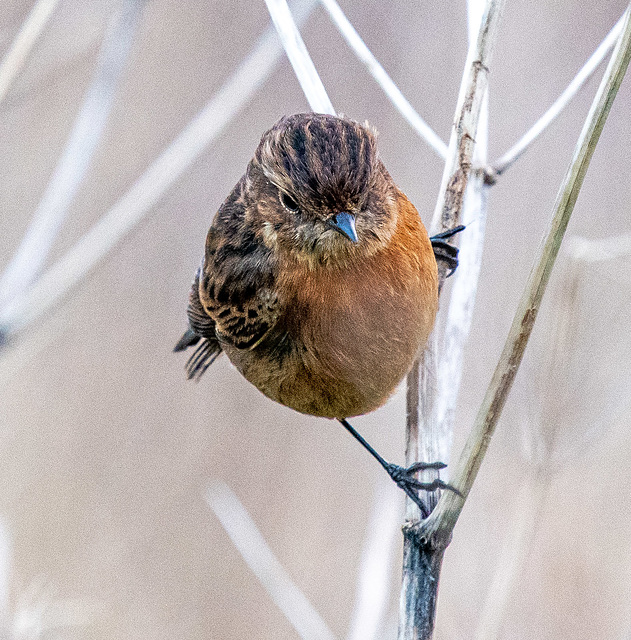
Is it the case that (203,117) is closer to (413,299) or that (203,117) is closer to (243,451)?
(413,299)

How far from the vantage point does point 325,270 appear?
2.74 meters

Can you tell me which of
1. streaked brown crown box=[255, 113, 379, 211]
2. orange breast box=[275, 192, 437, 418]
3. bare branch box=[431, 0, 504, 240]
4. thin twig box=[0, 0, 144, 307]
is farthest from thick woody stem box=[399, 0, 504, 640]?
thin twig box=[0, 0, 144, 307]

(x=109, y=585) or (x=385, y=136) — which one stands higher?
(x=385, y=136)

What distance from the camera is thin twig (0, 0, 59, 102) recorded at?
280cm

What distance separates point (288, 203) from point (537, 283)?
957mm

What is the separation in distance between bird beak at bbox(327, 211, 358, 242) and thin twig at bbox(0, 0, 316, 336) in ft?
2.62

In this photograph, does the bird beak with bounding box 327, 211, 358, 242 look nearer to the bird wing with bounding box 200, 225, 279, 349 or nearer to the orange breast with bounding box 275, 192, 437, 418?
the orange breast with bounding box 275, 192, 437, 418

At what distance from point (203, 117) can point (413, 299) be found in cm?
110

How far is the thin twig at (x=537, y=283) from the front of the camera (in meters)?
1.91

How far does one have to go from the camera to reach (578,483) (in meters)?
4.64

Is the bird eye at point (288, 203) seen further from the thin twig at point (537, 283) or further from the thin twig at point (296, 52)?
the thin twig at point (537, 283)

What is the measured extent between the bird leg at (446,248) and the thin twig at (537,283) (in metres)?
1.11

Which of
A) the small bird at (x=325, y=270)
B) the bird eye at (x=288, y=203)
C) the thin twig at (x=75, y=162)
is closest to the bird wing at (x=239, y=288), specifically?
the small bird at (x=325, y=270)

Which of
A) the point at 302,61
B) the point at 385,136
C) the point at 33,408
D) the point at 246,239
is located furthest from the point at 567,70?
the point at 33,408
